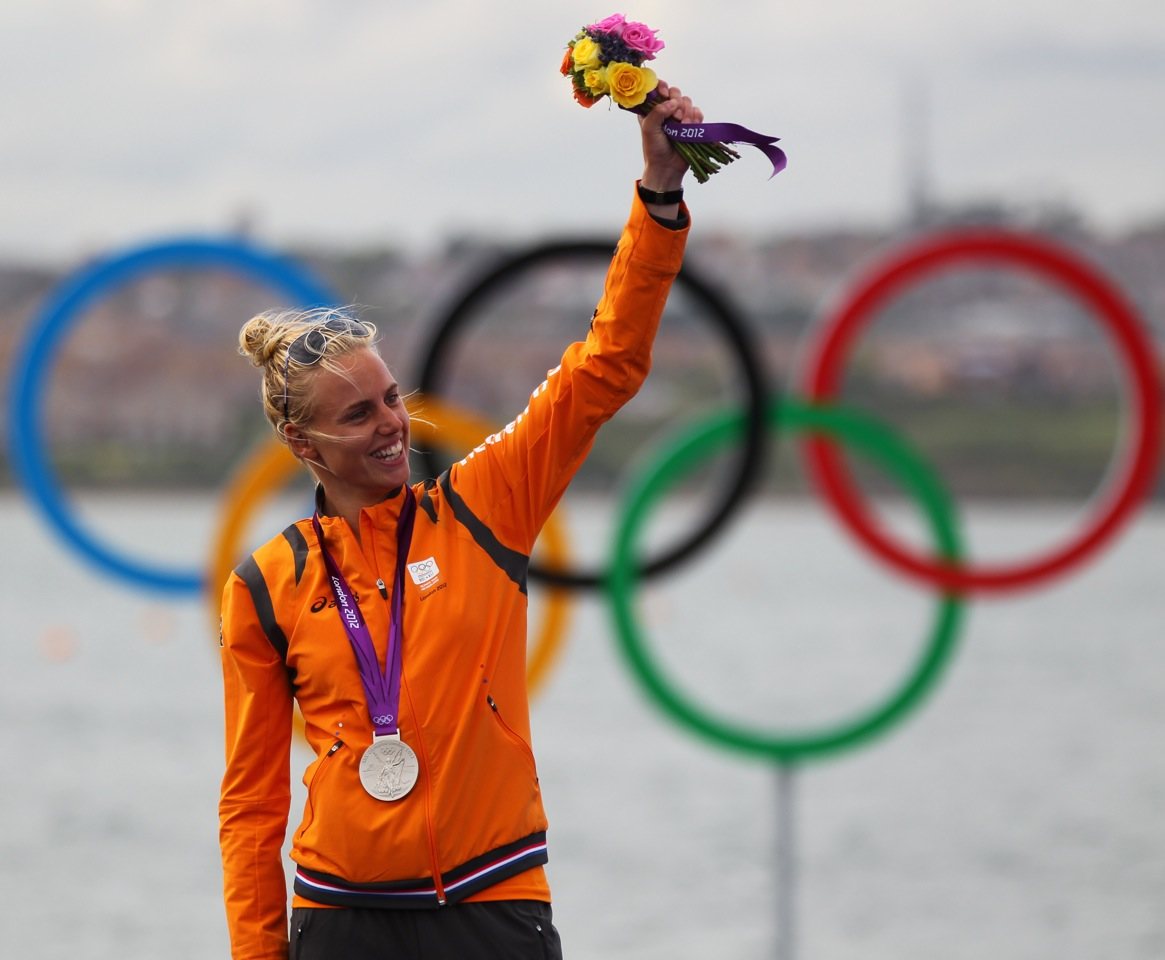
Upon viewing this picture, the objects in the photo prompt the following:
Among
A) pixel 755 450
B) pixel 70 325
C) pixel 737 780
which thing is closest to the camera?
pixel 755 450

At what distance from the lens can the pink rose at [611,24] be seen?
10.4 ft

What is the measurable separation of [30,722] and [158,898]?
13345mm

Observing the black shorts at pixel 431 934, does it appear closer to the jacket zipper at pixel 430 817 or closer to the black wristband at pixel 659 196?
the jacket zipper at pixel 430 817

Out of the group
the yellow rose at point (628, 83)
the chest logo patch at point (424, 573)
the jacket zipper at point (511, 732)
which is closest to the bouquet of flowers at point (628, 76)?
the yellow rose at point (628, 83)

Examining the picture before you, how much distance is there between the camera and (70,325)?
9.40 meters

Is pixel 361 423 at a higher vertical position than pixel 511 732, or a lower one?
higher

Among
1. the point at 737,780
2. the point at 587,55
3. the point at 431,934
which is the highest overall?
the point at 587,55

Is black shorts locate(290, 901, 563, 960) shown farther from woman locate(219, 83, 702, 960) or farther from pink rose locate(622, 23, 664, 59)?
pink rose locate(622, 23, 664, 59)

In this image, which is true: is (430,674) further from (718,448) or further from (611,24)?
(718,448)

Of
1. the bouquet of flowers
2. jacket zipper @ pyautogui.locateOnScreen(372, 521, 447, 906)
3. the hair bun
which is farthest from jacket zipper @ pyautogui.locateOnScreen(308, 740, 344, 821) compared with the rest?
the bouquet of flowers

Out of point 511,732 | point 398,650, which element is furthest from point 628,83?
point 511,732

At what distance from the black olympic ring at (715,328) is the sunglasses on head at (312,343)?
522cm

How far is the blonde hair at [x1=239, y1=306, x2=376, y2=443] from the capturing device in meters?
3.21

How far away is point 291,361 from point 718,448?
19.0 feet
